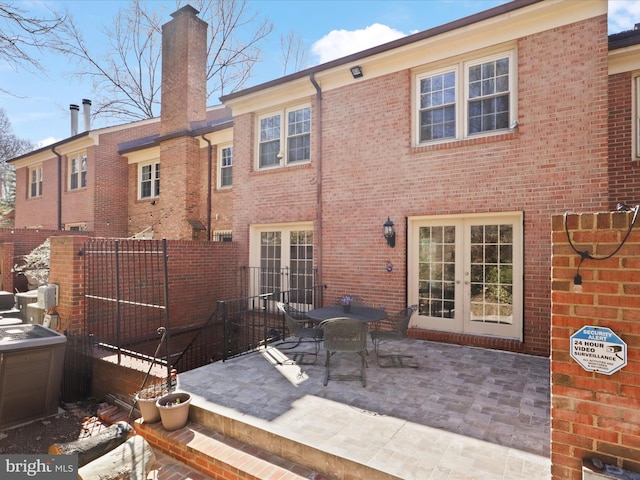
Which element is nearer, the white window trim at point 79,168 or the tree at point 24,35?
the tree at point 24,35

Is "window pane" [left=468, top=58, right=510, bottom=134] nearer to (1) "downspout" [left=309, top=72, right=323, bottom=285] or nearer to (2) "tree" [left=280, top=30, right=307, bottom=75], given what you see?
(1) "downspout" [left=309, top=72, right=323, bottom=285]

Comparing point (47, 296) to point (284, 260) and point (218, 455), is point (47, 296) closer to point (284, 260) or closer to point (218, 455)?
point (284, 260)

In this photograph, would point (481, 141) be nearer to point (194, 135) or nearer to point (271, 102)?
point (271, 102)

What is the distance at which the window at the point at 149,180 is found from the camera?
14.0 metres

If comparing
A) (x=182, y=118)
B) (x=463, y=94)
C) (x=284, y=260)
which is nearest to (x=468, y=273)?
(x=463, y=94)

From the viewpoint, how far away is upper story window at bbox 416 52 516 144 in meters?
6.33

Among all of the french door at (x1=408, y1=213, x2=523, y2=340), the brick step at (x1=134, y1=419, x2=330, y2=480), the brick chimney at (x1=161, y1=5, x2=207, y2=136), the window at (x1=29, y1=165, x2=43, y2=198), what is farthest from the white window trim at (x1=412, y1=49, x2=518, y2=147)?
the window at (x1=29, y1=165, x2=43, y2=198)

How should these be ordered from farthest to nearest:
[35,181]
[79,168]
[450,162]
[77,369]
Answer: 1. [35,181]
2. [79,168]
3. [450,162]
4. [77,369]

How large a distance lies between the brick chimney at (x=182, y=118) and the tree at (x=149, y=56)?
30.2 ft

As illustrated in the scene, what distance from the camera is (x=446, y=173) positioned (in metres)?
6.64

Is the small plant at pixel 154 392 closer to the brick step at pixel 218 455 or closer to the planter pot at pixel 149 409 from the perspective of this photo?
the planter pot at pixel 149 409

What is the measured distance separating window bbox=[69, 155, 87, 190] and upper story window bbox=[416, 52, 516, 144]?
1484 centimetres

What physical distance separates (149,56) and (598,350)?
2530 cm

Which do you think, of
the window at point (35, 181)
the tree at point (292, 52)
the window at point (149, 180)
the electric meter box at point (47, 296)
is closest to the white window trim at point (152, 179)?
the window at point (149, 180)
